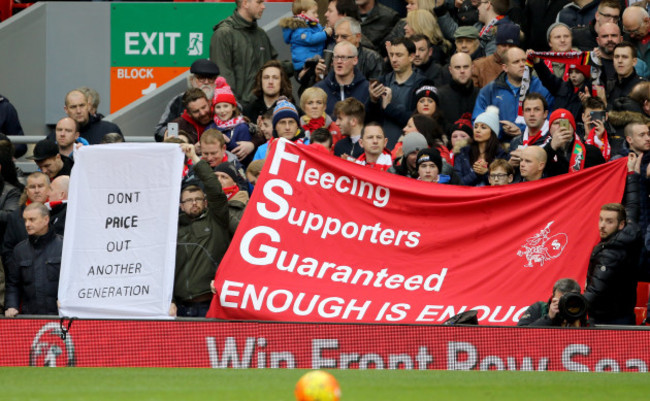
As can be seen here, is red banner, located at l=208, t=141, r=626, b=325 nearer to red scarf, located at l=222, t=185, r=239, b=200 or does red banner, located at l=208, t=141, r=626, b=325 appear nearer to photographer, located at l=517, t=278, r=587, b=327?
photographer, located at l=517, t=278, r=587, b=327

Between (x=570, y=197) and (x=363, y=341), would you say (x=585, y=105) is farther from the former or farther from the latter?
(x=363, y=341)

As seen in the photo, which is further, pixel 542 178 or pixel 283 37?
pixel 283 37

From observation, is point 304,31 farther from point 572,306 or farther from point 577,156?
point 572,306

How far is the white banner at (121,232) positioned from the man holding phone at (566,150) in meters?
3.72

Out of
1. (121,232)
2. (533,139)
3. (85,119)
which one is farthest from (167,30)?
(121,232)

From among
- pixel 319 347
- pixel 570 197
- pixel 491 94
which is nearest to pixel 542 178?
pixel 570 197

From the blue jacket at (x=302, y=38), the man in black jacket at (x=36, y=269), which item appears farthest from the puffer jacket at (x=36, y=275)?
the blue jacket at (x=302, y=38)

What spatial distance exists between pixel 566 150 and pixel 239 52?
4.99 metres

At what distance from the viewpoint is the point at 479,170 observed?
13.6 metres

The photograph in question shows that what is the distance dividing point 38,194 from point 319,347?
11.3ft

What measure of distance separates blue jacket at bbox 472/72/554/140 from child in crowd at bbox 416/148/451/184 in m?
1.71

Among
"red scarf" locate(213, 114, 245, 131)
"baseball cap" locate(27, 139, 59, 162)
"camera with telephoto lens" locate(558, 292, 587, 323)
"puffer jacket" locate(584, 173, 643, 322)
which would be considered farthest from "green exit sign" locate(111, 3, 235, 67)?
"camera with telephoto lens" locate(558, 292, 587, 323)

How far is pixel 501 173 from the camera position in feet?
42.4

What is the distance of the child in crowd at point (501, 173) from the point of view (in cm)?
1295
